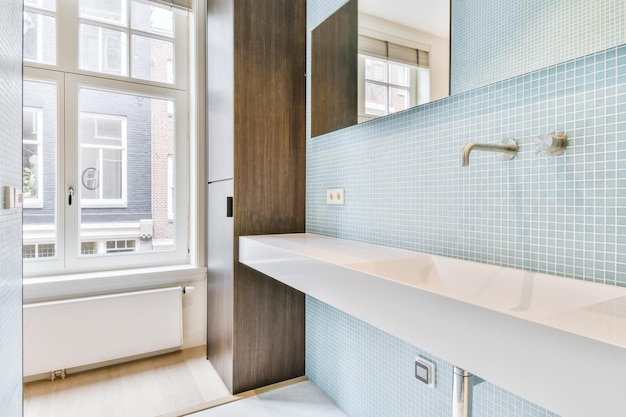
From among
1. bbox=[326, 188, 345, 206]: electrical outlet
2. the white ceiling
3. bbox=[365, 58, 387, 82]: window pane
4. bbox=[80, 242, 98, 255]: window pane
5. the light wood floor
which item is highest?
the white ceiling

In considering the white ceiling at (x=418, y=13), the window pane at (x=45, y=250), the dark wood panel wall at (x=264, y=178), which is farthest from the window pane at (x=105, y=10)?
the white ceiling at (x=418, y=13)

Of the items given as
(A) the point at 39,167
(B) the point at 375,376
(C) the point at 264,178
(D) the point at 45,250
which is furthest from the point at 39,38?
(B) the point at 375,376

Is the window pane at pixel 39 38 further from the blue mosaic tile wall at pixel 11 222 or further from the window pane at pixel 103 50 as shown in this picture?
the blue mosaic tile wall at pixel 11 222

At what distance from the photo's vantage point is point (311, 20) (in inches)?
83.8

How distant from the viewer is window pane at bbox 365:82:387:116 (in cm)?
157

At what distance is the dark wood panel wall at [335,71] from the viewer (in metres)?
1.79

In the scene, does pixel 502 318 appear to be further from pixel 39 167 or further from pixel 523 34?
pixel 39 167

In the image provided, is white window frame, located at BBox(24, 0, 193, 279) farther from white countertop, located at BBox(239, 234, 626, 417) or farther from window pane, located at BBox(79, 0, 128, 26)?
white countertop, located at BBox(239, 234, 626, 417)

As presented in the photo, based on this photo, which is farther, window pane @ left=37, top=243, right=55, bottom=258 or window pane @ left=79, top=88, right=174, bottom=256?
window pane @ left=79, top=88, right=174, bottom=256

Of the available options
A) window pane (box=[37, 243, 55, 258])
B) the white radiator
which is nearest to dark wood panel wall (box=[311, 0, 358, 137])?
the white radiator

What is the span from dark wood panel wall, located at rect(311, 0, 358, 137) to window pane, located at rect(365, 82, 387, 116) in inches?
3.5

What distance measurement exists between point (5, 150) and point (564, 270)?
73.5 inches

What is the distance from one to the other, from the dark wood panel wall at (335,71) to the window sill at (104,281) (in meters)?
1.42

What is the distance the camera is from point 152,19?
2566mm
